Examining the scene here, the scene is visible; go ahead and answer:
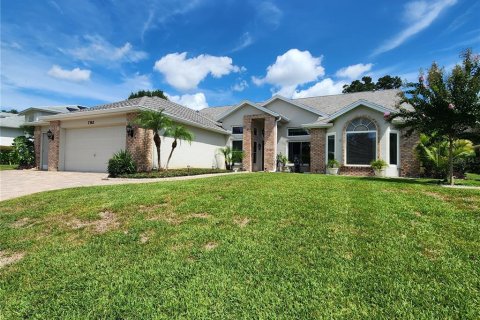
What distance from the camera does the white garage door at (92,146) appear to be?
16453 mm

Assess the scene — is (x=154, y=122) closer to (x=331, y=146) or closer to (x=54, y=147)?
(x=54, y=147)

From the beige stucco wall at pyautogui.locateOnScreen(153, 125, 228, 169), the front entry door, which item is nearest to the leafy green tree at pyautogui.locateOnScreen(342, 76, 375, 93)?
the beige stucco wall at pyautogui.locateOnScreen(153, 125, 228, 169)

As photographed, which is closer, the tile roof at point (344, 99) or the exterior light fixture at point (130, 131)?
the exterior light fixture at point (130, 131)

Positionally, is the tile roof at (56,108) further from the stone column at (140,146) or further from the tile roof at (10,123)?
the stone column at (140,146)

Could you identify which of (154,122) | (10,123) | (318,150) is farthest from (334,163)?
(10,123)

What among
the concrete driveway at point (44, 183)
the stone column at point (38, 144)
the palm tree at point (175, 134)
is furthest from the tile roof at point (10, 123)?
the palm tree at point (175, 134)

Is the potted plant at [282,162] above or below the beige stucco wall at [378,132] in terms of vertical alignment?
below

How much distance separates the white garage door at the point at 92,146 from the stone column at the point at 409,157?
17864mm

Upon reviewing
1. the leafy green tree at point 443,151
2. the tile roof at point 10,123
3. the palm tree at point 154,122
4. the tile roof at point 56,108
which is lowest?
the leafy green tree at point 443,151

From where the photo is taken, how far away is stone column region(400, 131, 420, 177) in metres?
16.1

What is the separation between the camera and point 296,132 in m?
22.1

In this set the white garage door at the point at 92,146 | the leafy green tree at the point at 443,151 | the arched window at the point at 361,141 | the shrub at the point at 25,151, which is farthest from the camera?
the shrub at the point at 25,151

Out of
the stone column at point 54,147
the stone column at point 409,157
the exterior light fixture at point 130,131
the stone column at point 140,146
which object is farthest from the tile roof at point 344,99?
the stone column at point 54,147

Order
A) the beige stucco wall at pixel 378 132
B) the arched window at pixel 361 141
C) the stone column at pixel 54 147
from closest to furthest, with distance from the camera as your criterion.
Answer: the beige stucco wall at pixel 378 132
the arched window at pixel 361 141
the stone column at pixel 54 147
